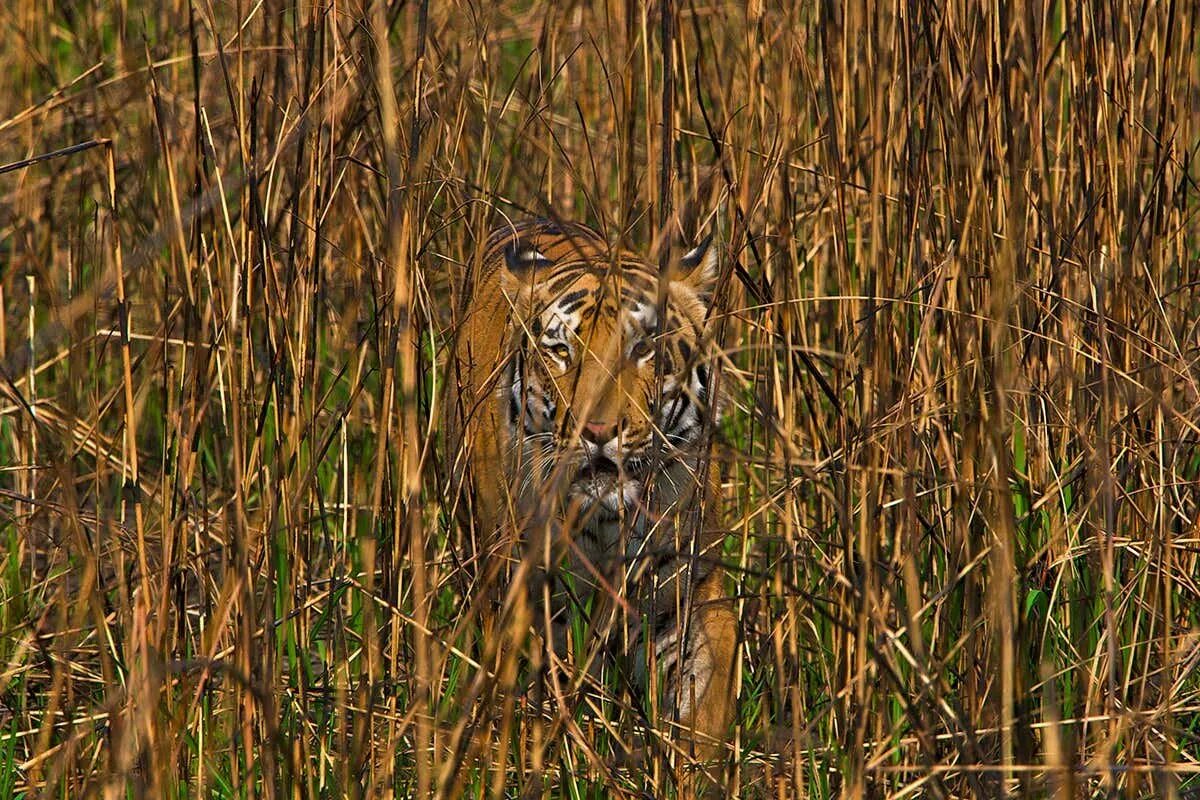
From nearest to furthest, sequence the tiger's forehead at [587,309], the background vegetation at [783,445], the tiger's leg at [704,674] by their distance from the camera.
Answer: the background vegetation at [783,445], the tiger's leg at [704,674], the tiger's forehead at [587,309]

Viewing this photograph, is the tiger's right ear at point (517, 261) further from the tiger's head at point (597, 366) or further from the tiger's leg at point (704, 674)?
the tiger's leg at point (704, 674)

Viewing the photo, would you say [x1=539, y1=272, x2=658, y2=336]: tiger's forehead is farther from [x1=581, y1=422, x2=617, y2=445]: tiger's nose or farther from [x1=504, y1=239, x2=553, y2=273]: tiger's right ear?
[x1=581, y1=422, x2=617, y2=445]: tiger's nose

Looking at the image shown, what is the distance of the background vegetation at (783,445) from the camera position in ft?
5.35

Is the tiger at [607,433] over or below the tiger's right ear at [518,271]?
below

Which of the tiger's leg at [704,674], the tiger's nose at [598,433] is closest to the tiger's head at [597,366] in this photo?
the tiger's nose at [598,433]

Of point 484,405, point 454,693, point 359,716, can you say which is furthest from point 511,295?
point 359,716

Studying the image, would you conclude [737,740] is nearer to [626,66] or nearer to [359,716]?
[359,716]

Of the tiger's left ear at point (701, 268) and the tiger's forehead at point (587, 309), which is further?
the tiger's forehead at point (587, 309)

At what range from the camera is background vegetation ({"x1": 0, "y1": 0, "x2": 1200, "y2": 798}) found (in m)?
1.63

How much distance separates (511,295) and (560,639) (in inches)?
28.2

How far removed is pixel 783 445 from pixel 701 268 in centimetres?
103

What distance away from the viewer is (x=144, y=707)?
1.38m

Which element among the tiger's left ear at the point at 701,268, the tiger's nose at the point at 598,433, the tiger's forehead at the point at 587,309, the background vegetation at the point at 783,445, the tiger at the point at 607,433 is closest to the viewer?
the background vegetation at the point at 783,445

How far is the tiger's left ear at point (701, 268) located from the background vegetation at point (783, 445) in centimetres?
20
